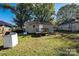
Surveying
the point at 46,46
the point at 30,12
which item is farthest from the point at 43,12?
the point at 46,46

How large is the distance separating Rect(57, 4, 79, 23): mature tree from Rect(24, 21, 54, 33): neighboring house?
126 millimetres

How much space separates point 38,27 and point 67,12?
0.34 meters

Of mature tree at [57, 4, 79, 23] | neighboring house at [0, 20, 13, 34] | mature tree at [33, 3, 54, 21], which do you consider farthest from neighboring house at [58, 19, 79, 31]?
neighboring house at [0, 20, 13, 34]

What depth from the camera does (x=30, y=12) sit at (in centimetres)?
274

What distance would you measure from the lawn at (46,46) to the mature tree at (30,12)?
181 millimetres

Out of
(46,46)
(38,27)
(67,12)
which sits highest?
(67,12)

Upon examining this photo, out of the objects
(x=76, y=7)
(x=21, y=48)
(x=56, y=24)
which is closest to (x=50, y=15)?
(x=56, y=24)

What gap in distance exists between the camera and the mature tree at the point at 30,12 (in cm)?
270

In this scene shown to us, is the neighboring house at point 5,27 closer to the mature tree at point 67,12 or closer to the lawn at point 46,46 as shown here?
the lawn at point 46,46

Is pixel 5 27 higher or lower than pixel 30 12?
lower

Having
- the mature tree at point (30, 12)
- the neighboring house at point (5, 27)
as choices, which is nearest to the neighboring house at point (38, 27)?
the mature tree at point (30, 12)

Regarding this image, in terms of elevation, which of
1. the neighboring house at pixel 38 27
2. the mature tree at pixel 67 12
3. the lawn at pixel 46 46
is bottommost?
the lawn at pixel 46 46

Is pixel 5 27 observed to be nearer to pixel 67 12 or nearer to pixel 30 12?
pixel 30 12

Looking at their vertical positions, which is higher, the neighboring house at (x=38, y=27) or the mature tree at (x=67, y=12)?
the mature tree at (x=67, y=12)
